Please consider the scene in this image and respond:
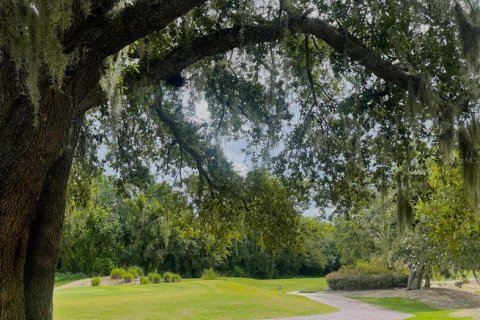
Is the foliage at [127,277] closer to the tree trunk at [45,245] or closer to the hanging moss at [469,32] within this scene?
the tree trunk at [45,245]

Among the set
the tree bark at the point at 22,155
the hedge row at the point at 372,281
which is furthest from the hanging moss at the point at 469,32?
the hedge row at the point at 372,281

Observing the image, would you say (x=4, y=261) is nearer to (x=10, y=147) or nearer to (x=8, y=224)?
(x=8, y=224)

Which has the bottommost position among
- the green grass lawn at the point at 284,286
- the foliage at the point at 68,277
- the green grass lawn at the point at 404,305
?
the green grass lawn at the point at 404,305

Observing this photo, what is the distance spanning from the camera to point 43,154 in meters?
3.80

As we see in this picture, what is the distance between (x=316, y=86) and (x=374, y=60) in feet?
9.25

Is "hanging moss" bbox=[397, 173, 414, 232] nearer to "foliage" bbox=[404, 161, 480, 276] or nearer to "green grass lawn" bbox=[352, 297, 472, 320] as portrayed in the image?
"foliage" bbox=[404, 161, 480, 276]

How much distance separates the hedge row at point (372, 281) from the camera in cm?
2981

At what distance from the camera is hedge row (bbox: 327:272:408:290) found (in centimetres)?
2981

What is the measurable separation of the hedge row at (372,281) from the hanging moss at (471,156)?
24.5 metres

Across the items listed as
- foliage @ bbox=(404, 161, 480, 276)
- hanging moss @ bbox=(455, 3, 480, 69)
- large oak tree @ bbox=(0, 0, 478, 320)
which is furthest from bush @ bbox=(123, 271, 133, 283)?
hanging moss @ bbox=(455, 3, 480, 69)

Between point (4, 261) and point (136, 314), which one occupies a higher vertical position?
point (4, 261)

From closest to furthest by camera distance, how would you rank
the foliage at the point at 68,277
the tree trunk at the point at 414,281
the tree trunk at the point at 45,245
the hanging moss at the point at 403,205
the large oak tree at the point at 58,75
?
the large oak tree at the point at 58,75, the tree trunk at the point at 45,245, the hanging moss at the point at 403,205, the tree trunk at the point at 414,281, the foliage at the point at 68,277

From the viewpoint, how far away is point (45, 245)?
16.2 ft

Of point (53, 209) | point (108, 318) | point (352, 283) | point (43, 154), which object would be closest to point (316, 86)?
point (53, 209)
